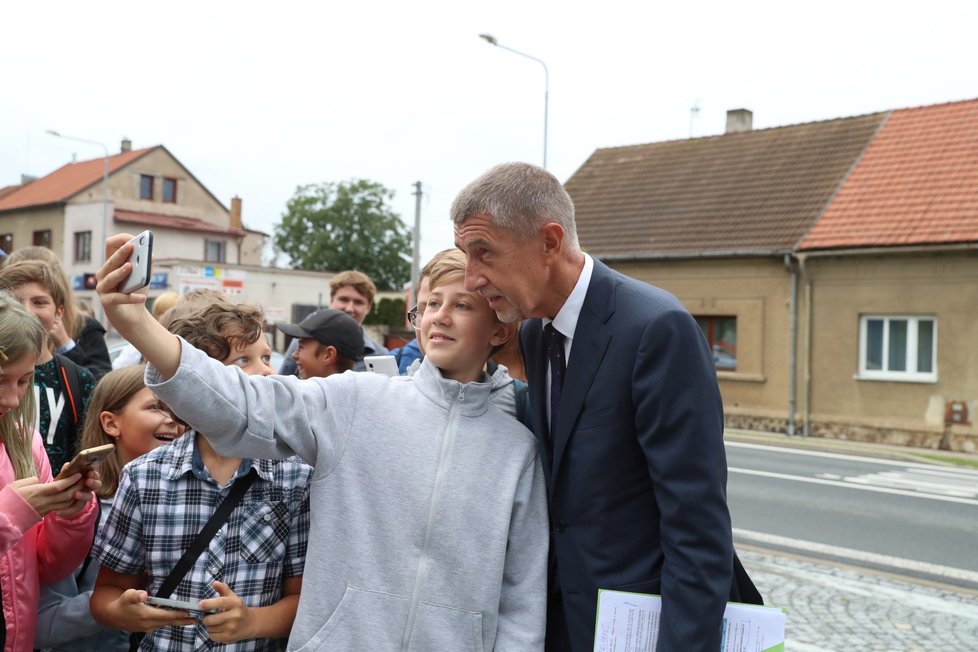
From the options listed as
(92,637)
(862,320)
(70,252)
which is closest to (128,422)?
(92,637)

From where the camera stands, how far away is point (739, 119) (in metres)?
28.5

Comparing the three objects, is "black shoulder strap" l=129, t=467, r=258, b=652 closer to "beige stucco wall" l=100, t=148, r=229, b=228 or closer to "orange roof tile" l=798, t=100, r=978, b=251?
"orange roof tile" l=798, t=100, r=978, b=251

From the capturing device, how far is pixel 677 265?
2398 cm

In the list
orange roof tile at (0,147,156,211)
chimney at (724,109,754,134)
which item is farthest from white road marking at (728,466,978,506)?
orange roof tile at (0,147,156,211)

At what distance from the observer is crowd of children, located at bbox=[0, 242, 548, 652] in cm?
225

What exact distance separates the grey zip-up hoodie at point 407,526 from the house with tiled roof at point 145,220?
41.3 m

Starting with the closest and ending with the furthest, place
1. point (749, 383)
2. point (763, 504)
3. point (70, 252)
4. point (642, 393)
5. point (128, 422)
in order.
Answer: point (642, 393) → point (128, 422) → point (763, 504) → point (749, 383) → point (70, 252)

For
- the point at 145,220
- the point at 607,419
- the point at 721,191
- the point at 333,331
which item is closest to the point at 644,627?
the point at 607,419

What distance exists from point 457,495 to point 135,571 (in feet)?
3.14

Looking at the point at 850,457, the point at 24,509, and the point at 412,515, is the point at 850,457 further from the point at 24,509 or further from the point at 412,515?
the point at 24,509

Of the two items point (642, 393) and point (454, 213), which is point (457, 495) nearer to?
point (642, 393)

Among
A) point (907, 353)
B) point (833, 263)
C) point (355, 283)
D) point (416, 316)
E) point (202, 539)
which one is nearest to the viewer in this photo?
point (202, 539)

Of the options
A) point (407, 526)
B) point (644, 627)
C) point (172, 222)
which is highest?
point (172, 222)

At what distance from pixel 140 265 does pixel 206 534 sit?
928 millimetres
